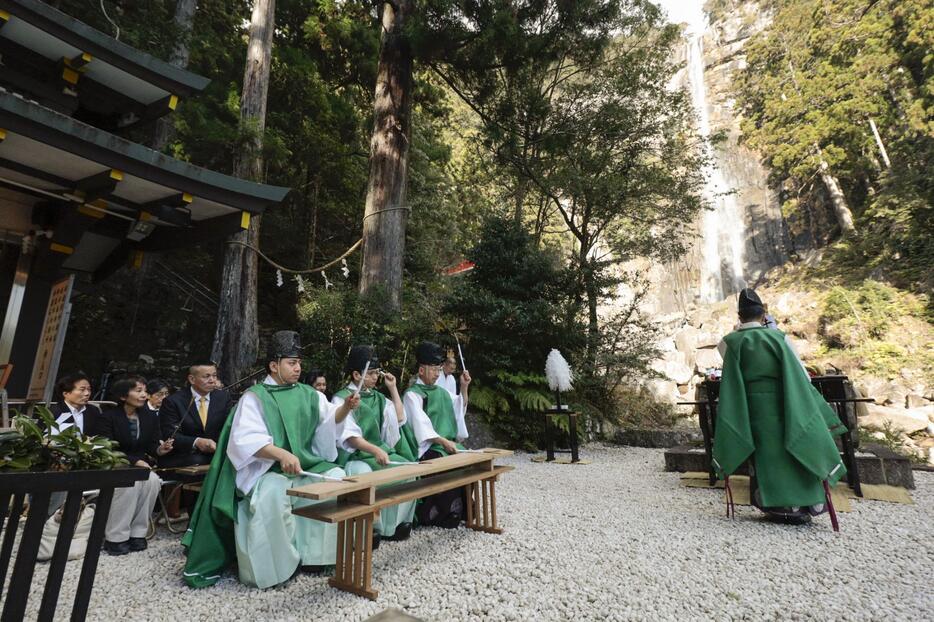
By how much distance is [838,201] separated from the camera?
1952 centimetres

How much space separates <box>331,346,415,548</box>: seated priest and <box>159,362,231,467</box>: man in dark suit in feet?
4.49

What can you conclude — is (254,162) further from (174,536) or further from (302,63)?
(174,536)

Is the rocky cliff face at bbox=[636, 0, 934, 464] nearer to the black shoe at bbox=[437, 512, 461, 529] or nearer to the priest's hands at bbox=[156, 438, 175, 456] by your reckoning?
the black shoe at bbox=[437, 512, 461, 529]

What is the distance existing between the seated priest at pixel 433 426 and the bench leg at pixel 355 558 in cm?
131

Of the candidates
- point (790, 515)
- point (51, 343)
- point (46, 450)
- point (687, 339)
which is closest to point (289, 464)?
point (46, 450)

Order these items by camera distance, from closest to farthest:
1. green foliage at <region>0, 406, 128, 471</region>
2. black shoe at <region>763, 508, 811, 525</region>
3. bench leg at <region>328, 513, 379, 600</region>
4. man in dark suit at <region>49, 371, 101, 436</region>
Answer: green foliage at <region>0, 406, 128, 471</region>
bench leg at <region>328, 513, 379, 600</region>
black shoe at <region>763, 508, 811, 525</region>
man in dark suit at <region>49, 371, 101, 436</region>

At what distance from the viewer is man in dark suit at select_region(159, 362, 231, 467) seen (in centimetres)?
420

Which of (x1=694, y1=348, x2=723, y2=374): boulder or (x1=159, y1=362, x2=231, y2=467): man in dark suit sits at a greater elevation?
(x1=694, y1=348, x2=723, y2=374): boulder

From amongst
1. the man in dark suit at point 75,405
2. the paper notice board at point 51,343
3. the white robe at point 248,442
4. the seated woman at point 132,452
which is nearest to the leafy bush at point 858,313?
the white robe at point 248,442

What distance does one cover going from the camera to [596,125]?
465 inches

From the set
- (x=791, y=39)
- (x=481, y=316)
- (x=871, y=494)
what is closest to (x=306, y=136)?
(x=481, y=316)

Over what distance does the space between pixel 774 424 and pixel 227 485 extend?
172 inches

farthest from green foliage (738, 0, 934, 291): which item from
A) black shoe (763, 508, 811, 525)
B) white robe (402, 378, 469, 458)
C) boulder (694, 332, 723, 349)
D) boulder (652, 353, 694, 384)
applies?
white robe (402, 378, 469, 458)

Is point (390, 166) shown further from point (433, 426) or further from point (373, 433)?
point (373, 433)
